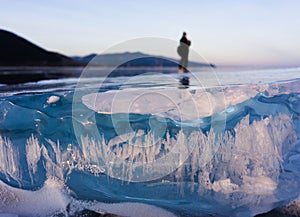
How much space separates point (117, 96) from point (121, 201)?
1534mm

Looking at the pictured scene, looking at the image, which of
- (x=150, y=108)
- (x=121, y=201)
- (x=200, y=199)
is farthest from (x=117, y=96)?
(x=200, y=199)

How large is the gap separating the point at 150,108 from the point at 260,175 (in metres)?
1.45

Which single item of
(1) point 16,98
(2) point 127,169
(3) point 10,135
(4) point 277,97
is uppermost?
(4) point 277,97

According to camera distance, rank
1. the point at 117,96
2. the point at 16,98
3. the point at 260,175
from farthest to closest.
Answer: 1. the point at 16,98
2. the point at 117,96
3. the point at 260,175

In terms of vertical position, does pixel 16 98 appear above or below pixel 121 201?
above

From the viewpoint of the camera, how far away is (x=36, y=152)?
322cm

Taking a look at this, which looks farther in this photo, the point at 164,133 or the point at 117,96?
the point at 117,96

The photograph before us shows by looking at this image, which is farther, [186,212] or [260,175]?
[260,175]

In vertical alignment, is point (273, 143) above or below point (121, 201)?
above

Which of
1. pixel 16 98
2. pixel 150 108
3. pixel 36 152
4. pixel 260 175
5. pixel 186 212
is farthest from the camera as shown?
pixel 16 98

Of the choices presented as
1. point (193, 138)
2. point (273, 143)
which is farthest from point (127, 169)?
point (273, 143)

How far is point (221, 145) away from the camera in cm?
312

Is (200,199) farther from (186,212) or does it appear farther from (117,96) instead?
(117,96)

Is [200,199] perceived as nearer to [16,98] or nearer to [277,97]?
[277,97]
